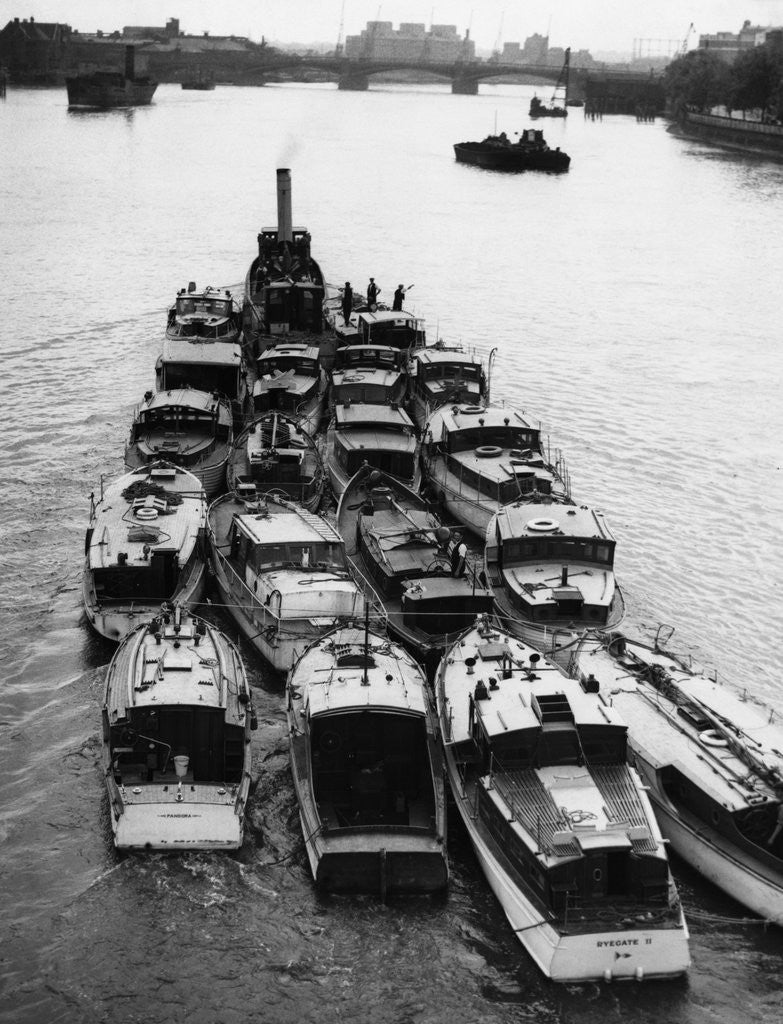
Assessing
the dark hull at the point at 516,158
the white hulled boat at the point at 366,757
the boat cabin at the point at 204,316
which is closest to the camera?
the white hulled boat at the point at 366,757

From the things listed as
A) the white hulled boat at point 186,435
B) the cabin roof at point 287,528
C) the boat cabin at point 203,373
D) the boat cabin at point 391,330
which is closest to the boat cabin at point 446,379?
the boat cabin at point 391,330

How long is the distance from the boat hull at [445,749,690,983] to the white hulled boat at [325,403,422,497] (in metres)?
23.8

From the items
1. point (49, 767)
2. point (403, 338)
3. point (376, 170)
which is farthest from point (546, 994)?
point (376, 170)

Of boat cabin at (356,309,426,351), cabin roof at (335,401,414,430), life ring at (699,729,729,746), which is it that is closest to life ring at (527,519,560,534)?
cabin roof at (335,401,414,430)

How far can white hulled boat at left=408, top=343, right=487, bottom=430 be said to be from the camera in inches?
2189

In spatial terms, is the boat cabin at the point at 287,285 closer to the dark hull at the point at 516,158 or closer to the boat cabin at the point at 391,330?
the boat cabin at the point at 391,330

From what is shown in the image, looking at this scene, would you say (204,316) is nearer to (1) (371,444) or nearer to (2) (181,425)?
(2) (181,425)

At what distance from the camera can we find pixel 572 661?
33.5 metres

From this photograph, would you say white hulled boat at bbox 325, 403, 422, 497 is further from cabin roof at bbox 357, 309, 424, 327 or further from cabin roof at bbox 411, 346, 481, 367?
cabin roof at bbox 357, 309, 424, 327

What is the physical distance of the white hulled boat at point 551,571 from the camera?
36.7 metres

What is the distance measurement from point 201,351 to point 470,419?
49.3 ft

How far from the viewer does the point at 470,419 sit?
49500 mm

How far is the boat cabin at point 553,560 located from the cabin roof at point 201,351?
2014 cm

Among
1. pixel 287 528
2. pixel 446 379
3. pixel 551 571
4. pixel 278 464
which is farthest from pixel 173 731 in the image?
pixel 446 379
